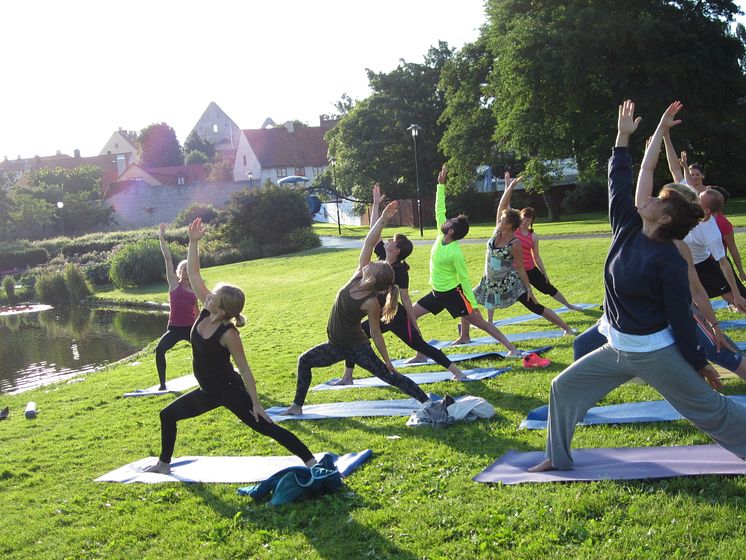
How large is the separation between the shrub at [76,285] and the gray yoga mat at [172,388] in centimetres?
2451

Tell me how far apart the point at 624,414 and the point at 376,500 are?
251 cm

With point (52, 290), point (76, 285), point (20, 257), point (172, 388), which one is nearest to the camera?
point (172, 388)

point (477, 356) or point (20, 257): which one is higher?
point (20, 257)

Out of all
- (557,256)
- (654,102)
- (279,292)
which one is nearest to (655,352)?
(557,256)

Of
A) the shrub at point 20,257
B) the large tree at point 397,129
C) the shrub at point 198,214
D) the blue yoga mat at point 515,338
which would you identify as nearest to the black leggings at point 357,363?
the blue yoga mat at point 515,338

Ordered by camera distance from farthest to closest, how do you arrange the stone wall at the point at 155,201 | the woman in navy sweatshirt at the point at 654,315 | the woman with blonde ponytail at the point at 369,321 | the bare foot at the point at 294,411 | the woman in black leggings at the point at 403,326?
the stone wall at the point at 155,201
the woman in black leggings at the point at 403,326
the bare foot at the point at 294,411
the woman with blonde ponytail at the point at 369,321
the woman in navy sweatshirt at the point at 654,315

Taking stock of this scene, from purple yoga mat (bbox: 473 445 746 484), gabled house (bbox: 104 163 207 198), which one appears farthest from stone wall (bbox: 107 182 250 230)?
→ purple yoga mat (bbox: 473 445 746 484)

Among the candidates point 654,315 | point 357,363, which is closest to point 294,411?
point 357,363

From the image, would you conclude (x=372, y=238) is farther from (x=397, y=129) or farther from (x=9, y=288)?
(x=397, y=129)

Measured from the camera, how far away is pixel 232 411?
20.7 ft

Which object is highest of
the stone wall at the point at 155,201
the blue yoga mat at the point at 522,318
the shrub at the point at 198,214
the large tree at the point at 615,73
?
the large tree at the point at 615,73

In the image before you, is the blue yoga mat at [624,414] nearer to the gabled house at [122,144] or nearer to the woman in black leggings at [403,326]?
the woman in black leggings at [403,326]

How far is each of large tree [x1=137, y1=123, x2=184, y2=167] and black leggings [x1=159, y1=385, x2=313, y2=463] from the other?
100.0m

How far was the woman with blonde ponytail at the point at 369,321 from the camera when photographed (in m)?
7.15
